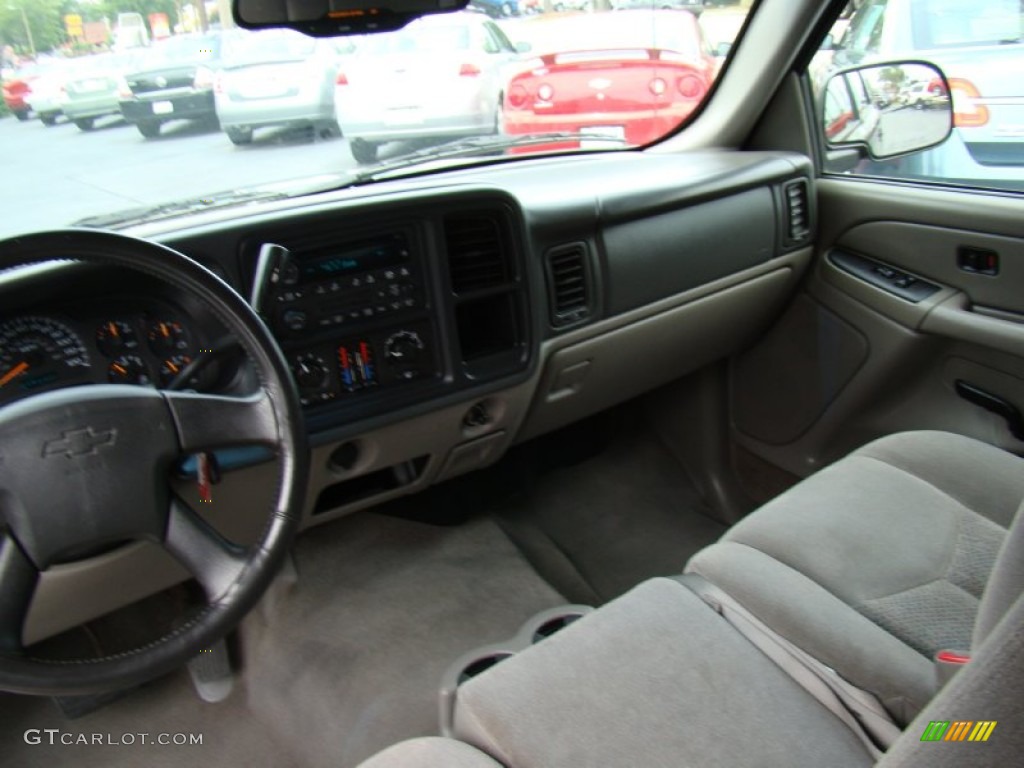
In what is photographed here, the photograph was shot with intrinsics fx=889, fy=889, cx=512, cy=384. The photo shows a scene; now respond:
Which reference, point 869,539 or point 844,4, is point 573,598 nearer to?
point 869,539

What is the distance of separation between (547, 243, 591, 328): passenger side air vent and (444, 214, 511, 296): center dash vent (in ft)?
0.46

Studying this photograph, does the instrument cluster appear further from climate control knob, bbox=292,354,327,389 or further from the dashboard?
climate control knob, bbox=292,354,327,389

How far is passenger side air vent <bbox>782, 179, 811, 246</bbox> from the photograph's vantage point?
2.43 metres

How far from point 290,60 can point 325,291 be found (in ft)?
2.03

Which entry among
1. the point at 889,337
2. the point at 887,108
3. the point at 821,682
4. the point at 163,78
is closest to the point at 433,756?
the point at 821,682

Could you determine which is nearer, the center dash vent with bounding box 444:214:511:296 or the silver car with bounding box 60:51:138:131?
the silver car with bounding box 60:51:138:131

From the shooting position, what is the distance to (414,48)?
2188 mm

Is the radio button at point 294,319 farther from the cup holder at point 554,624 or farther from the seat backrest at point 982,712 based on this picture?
the seat backrest at point 982,712

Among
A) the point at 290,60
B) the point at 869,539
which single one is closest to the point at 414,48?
the point at 290,60

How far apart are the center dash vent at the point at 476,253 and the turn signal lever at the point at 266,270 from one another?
1.27ft

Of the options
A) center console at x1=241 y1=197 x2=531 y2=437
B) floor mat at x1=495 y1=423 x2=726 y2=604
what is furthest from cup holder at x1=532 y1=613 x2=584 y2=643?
center console at x1=241 y1=197 x2=531 y2=437

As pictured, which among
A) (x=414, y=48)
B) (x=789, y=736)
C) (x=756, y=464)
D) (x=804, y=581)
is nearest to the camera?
(x=789, y=736)

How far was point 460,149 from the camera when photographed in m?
2.21

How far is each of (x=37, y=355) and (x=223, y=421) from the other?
336 millimetres
